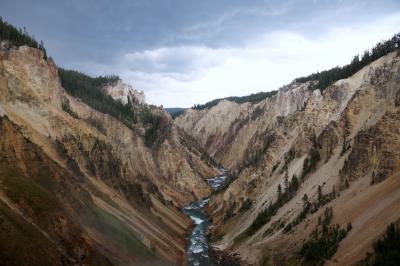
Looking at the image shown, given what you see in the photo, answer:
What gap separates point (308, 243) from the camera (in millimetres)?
53469

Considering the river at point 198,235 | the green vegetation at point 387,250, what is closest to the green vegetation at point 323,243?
the green vegetation at point 387,250

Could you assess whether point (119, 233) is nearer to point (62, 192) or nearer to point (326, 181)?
point (62, 192)

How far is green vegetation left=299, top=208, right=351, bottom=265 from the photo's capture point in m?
48.6

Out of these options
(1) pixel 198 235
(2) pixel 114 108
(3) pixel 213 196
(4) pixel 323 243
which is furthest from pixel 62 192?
(2) pixel 114 108

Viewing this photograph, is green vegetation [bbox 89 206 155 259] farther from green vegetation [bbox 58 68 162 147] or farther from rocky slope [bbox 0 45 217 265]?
green vegetation [bbox 58 68 162 147]

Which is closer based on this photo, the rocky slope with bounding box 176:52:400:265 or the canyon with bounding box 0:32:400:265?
the canyon with bounding box 0:32:400:265

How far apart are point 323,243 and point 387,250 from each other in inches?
455

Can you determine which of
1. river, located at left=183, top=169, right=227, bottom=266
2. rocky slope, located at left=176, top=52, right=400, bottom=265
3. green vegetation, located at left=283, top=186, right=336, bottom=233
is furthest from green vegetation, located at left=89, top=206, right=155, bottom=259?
green vegetation, located at left=283, top=186, right=336, bottom=233

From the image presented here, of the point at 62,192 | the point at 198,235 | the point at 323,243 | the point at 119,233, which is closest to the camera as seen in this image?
the point at 323,243

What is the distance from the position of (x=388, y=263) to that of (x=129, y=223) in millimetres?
35093

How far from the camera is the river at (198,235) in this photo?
67.2 m

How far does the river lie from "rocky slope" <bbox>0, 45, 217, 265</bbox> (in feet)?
6.75

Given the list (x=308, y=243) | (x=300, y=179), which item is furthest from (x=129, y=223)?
(x=300, y=179)

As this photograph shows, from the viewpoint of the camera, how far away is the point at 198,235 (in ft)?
286
